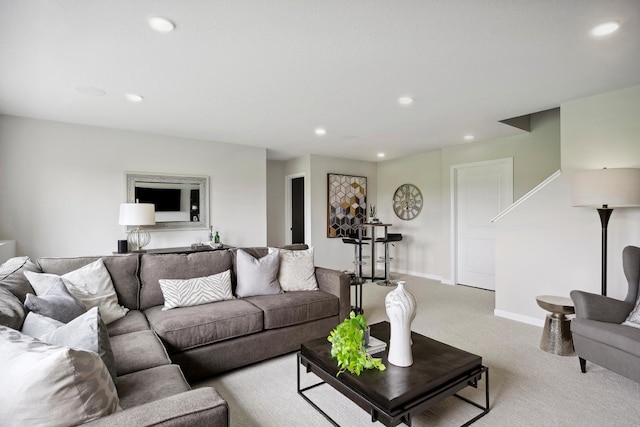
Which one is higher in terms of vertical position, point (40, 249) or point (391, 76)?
point (391, 76)

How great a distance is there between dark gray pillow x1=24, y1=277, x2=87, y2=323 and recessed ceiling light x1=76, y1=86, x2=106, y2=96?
6.31ft

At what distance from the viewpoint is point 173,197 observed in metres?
4.72

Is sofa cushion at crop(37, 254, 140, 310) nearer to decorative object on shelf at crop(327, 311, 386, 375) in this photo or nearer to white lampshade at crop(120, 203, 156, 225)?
white lampshade at crop(120, 203, 156, 225)

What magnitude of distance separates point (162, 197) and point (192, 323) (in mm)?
2869

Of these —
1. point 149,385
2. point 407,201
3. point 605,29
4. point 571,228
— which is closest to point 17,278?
point 149,385

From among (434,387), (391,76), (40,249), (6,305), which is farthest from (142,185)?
(434,387)

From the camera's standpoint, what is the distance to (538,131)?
15.0 ft

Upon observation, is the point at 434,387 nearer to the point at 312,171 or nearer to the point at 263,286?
the point at 263,286

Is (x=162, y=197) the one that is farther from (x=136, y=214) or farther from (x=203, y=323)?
(x=203, y=323)

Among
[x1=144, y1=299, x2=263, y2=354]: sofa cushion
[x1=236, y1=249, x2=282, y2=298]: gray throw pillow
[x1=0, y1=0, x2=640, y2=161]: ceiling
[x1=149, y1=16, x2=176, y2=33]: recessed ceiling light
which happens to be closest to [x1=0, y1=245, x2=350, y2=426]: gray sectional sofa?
[x1=144, y1=299, x2=263, y2=354]: sofa cushion

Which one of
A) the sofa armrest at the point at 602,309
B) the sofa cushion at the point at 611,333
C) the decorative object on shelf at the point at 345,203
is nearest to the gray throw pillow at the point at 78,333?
the sofa cushion at the point at 611,333

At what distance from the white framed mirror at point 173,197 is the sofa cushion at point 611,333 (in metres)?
4.51

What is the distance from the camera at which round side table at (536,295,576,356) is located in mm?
2787

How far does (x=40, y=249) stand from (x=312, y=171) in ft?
13.5
